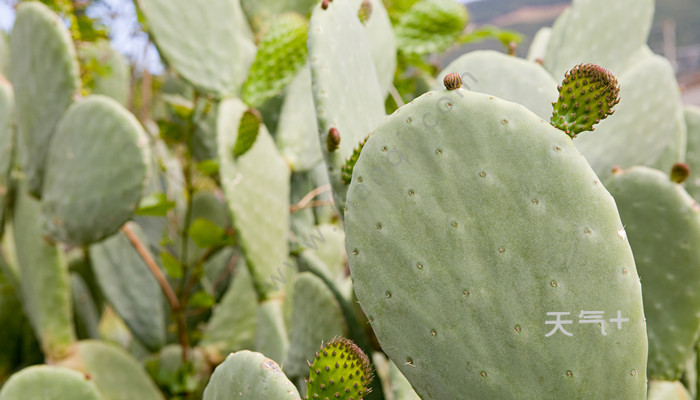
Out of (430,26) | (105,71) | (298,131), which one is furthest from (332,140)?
(105,71)

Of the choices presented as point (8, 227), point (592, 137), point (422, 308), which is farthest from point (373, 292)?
point (8, 227)

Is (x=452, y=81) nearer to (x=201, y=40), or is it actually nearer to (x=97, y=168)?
(x=97, y=168)

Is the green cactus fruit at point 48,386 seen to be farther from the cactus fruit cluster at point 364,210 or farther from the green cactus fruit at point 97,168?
the green cactus fruit at point 97,168

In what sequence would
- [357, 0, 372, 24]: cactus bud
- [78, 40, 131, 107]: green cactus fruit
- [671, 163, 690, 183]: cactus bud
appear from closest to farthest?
[671, 163, 690, 183]: cactus bud, [357, 0, 372, 24]: cactus bud, [78, 40, 131, 107]: green cactus fruit

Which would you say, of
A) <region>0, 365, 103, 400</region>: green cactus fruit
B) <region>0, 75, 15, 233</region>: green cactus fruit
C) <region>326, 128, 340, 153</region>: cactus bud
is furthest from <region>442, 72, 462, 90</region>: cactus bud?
<region>0, 75, 15, 233</region>: green cactus fruit

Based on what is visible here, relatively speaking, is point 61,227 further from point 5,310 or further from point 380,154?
point 380,154

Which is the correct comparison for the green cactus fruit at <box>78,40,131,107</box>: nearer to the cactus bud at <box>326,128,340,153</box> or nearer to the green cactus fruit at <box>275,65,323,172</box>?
the green cactus fruit at <box>275,65,323,172</box>

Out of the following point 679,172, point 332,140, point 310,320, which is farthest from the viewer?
point 310,320
